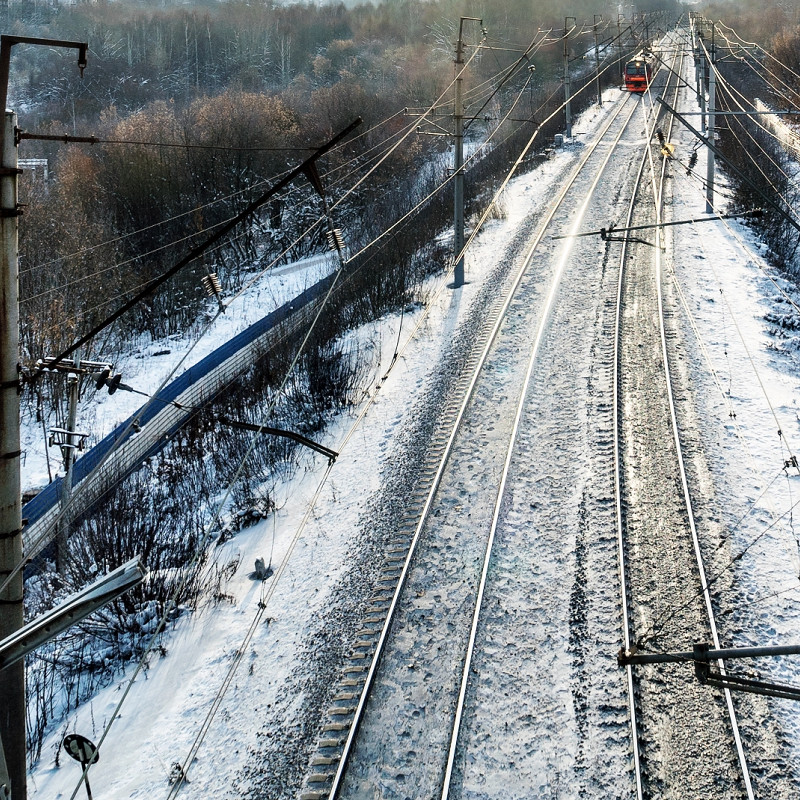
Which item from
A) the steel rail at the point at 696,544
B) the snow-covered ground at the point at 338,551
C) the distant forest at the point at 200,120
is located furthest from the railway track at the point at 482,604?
the distant forest at the point at 200,120

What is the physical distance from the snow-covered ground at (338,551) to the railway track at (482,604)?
89 cm

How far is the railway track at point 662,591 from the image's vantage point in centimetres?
742

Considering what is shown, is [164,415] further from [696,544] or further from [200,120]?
[200,120]

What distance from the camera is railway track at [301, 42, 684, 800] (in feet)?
25.3

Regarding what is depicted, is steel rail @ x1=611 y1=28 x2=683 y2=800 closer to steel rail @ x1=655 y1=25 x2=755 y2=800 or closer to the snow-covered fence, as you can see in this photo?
steel rail @ x1=655 y1=25 x2=755 y2=800

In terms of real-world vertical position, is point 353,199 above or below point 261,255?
above

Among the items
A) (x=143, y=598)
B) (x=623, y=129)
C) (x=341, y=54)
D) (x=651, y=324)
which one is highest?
(x=341, y=54)

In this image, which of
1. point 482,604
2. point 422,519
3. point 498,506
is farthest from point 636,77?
point 482,604

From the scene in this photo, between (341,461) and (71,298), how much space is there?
15.4 meters

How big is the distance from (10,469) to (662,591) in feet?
24.7

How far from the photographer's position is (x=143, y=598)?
1076cm

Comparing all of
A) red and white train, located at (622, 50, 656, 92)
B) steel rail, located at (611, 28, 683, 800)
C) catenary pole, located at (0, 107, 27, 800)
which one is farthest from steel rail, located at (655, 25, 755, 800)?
red and white train, located at (622, 50, 656, 92)

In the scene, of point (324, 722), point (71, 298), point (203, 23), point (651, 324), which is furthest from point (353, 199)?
point (203, 23)

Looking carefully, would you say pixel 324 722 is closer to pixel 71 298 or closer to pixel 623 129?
pixel 71 298
